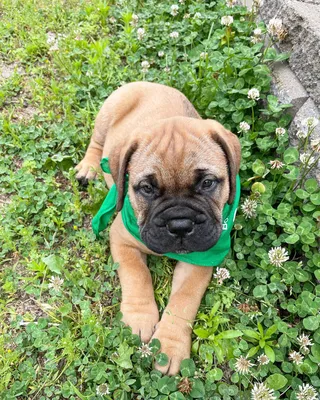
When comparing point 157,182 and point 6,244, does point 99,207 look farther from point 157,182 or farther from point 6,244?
point 157,182

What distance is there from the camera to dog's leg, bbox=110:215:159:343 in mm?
3203

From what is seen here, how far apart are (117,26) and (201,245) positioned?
4294mm

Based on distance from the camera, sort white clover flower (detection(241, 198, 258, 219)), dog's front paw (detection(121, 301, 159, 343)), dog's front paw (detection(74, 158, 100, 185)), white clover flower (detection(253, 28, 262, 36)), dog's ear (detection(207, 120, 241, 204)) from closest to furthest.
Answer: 1. dog's ear (detection(207, 120, 241, 204))
2. dog's front paw (detection(121, 301, 159, 343))
3. white clover flower (detection(241, 198, 258, 219))
4. dog's front paw (detection(74, 158, 100, 185))
5. white clover flower (detection(253, 28, 262, 36))

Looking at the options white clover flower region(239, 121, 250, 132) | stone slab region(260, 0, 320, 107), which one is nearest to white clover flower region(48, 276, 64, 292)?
white clover flower region(239, 121, 250, 132)

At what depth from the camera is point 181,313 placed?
10.6 feet

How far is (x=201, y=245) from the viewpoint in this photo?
116 inches

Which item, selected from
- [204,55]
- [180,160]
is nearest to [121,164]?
[180,160]

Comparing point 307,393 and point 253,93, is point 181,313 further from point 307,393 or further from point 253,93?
point 253,93

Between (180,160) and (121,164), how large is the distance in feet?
1.58

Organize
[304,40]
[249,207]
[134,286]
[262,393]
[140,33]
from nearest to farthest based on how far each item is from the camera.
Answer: [262,393] < [134,286] < [249,207] < [304,40] < [140,33]

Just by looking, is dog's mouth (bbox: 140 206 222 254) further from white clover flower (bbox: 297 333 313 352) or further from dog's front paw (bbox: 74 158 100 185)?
dog's front paw (bbox: 74 158 100 185)

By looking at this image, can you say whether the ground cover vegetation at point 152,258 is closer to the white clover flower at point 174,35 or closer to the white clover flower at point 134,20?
the white clover flower at point 174,35

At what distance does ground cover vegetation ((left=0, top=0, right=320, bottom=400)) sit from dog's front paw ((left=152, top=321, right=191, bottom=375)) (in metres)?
0.08

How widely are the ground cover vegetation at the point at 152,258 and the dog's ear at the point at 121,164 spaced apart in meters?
0.67
